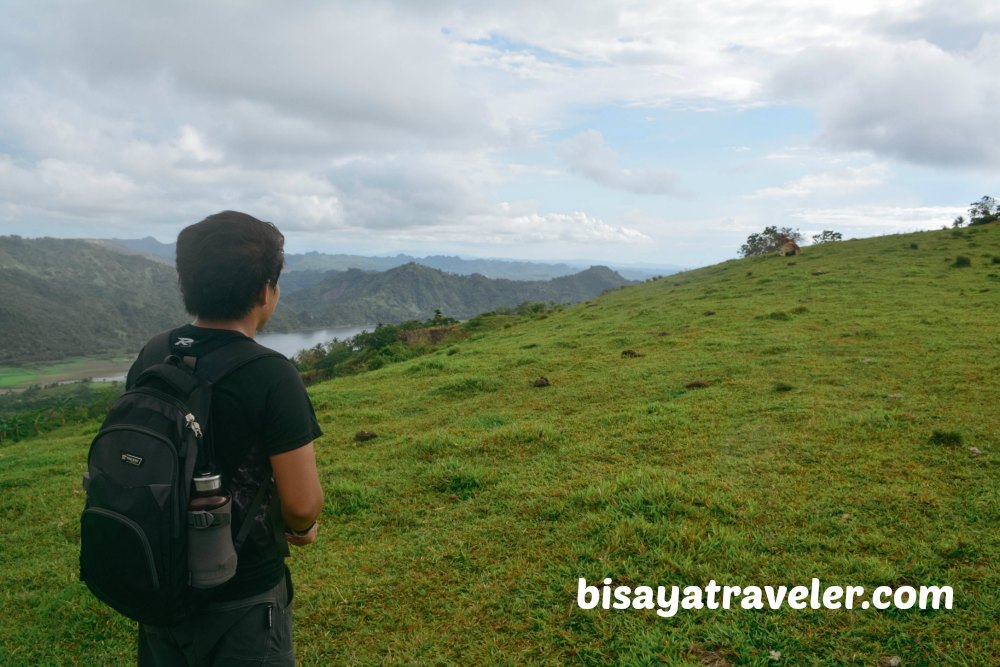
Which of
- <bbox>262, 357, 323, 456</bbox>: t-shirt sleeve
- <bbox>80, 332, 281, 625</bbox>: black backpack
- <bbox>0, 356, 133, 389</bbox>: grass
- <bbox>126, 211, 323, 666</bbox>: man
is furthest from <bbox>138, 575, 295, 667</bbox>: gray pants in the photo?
<bbox>0, 356, 133, 389</bbox>: grass

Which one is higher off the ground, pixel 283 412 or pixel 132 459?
pixel 283 412

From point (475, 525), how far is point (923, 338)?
12.5 m

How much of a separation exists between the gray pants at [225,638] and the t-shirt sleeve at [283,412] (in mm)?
731

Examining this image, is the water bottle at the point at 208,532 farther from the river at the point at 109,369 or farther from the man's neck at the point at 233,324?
the river at the point at 109,369

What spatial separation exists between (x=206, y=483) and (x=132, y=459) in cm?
29

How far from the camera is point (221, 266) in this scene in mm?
2594

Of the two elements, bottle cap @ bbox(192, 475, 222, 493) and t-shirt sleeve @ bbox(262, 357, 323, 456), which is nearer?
bottle cap @ bbox(192, 475, 222, 493)

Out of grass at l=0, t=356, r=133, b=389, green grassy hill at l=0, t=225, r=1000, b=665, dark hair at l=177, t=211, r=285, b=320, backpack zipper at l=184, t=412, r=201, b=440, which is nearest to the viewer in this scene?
backpack zipper at l=184, t=412, r=201, b=440

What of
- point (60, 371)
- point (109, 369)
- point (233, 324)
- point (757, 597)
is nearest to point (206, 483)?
point (233, 324)

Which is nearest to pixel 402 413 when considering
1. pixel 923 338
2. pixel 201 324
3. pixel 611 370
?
pixel 611 370

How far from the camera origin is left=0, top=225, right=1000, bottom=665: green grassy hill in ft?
14.3

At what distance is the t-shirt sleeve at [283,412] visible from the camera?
98.9 inches

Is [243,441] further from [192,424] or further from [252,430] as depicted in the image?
[192,424]

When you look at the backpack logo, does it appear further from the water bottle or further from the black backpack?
the water bottle
